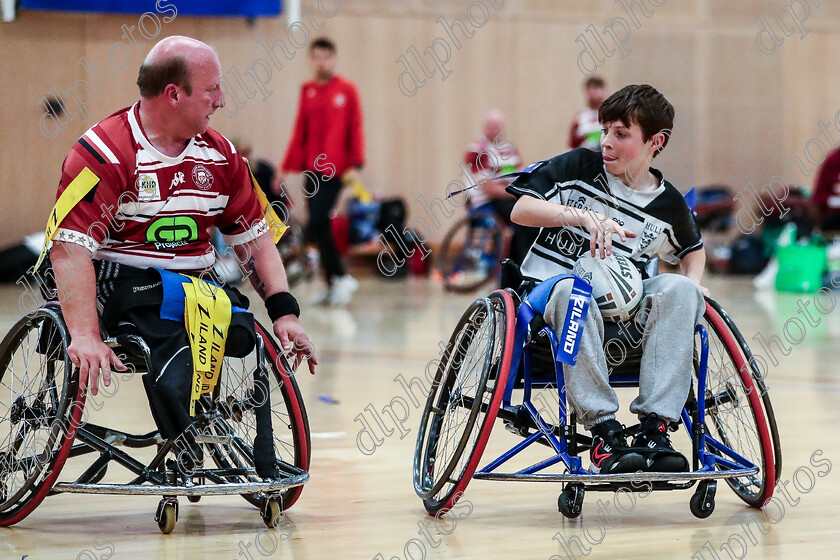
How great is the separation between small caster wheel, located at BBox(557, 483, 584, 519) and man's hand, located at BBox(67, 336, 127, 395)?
1.07 metres

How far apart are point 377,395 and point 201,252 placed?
6.52ft

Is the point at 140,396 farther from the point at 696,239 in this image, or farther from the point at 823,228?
the point at 823,228

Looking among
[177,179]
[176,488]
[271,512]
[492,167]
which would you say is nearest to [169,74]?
[177,179]

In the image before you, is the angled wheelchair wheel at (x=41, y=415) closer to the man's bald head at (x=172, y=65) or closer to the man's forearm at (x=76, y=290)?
the man's forearm at (x=76, y=290)

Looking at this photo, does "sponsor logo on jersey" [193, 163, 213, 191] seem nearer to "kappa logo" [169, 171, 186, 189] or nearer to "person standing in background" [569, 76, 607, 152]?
"kappa logo" [169, 171, 186, 189]

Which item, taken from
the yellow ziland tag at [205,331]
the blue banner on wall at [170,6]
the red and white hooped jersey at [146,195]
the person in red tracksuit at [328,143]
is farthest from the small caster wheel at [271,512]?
the blue banner on wall at [170,6]

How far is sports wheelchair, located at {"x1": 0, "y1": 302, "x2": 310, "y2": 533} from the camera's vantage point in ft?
8.34

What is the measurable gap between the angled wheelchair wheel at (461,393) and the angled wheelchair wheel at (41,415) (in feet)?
2.76

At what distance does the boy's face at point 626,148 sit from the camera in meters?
2.94

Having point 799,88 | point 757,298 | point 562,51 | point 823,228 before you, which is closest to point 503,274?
point 757,298

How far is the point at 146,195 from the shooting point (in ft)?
8.68

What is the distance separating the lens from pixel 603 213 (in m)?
2.97

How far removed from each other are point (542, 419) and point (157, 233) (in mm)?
965

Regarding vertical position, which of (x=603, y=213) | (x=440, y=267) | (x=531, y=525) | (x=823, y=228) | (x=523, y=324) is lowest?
(x=440, y=267)
